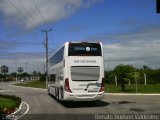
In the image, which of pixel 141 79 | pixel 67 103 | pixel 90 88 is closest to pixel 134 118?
pixel 90 88

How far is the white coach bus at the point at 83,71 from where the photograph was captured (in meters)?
24.0

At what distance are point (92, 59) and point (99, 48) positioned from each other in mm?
886

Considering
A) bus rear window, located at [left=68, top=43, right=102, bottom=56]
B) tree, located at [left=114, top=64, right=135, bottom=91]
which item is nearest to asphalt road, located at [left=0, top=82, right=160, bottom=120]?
bus rear window, located at [left=68, top=43, right=102, bottom=56]

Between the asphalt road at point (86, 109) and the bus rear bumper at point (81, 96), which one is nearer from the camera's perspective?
the asphalt road at point (86, 109)

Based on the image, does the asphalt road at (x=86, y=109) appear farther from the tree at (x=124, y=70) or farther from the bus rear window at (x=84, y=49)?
the tree at (x=124, y=70)

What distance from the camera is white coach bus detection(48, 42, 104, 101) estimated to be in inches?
943

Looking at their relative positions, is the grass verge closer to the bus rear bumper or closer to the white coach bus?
the bus rear bumper

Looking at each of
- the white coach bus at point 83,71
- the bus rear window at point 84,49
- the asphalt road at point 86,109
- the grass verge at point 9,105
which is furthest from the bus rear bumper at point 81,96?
the grass verge at point 9,105

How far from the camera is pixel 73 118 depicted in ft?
59.5

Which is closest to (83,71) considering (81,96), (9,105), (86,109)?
(81,96)

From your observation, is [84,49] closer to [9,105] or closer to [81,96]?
[81,96]

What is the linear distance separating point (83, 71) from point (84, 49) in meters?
1.41

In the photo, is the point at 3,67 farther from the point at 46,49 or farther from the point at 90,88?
the point at 90,88

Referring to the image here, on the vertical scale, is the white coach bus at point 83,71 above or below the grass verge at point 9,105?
above
